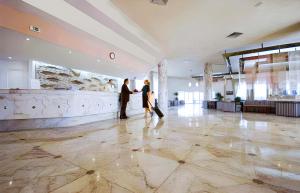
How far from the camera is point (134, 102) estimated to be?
309 inches

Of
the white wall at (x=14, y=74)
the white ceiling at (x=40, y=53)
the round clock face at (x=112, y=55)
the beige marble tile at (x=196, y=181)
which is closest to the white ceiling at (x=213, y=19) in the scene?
the round clock face at (x=112, y=55)

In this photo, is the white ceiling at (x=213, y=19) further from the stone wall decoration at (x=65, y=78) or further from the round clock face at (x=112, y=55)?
the stone wall decoration at (x=65, y=78)

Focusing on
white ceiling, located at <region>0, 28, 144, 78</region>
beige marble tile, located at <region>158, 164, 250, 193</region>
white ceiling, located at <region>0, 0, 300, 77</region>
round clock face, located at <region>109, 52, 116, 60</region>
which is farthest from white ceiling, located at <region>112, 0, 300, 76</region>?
beige marble tile, located at <region>158, 164, 250, 193</region>

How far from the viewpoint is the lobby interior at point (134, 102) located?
176 centimetres

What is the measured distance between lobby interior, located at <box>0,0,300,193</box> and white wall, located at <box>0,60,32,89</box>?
29 mm

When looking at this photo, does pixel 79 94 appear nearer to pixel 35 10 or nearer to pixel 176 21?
pixel 35 10

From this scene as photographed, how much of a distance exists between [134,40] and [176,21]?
1876 millimetres

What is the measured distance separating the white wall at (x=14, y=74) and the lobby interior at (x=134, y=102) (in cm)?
3

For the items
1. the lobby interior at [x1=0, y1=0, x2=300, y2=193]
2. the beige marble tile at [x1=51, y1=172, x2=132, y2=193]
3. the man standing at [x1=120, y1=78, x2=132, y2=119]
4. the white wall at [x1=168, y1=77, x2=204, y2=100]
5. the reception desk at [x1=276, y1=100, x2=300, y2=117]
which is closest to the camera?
the beige marble tile at [x1=51, y1=172, x2=132, y2=193]

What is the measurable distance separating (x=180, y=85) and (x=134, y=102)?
15360mm

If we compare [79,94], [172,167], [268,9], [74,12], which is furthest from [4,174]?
[268,9]

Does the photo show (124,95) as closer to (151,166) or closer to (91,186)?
(151,166)

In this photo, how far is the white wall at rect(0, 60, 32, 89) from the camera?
211 inches

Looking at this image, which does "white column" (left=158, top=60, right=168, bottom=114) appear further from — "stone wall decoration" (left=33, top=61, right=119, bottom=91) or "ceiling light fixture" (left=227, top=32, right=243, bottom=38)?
"ceiling light fixture" (left=227, top=32, right=243, bottom=38)
